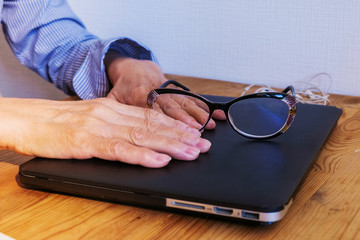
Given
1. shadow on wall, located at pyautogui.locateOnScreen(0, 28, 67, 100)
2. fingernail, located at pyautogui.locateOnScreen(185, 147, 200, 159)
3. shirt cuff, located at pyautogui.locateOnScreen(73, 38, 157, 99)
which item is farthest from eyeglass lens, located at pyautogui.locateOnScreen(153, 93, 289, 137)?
shadow on wall, located at pyautogui.locateOnScreen(0, 28, 67, 100)

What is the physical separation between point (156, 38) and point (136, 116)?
0.62 meters

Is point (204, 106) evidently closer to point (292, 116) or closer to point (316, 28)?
point (292, 116)

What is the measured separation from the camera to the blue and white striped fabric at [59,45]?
3.58 feet

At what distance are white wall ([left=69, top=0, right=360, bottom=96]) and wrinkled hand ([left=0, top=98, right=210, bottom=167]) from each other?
20.6 inches

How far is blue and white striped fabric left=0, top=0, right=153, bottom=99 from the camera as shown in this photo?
109cm

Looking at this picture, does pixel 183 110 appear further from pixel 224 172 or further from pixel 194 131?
pixel 224 172

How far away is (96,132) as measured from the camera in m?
0.70

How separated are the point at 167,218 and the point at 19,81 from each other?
4.04ft

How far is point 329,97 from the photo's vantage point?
109cm

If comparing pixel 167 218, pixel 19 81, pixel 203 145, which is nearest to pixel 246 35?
pixel 203 145

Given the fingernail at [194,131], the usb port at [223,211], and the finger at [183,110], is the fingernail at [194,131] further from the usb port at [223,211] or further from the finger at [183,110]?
the usb port at [223,211]

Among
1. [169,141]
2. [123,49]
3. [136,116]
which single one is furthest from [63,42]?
[169,141]

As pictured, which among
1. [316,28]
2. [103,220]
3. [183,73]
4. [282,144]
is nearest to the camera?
[103,220]

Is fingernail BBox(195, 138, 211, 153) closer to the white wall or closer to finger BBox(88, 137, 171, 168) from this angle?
finger BBox(88, 137, 171, 168)
